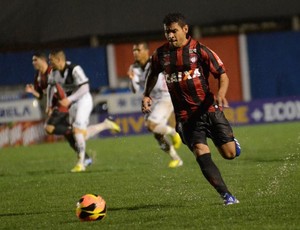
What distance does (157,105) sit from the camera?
52.5ft

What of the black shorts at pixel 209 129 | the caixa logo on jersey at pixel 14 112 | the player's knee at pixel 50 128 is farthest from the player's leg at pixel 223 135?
the caixa logo on jersey at pixel 14 112

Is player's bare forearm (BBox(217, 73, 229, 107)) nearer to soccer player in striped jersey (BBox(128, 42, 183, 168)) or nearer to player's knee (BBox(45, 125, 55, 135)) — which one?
soccer player in striped jersey (BBox(128, 42, 183, 168))

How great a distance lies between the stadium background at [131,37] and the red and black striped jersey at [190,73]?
1765cm

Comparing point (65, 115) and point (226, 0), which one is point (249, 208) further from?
point (226, 0)

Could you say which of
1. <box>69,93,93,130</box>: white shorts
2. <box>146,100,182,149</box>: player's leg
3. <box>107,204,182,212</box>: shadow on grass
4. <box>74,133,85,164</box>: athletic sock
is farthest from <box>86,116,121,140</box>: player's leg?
<box>107,204,182,212</box>: shadow on grass

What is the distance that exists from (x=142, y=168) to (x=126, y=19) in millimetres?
15360

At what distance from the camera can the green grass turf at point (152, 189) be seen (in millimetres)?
8828

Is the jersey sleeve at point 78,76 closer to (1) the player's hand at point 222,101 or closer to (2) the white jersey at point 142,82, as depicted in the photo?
(2) the white jersey at point 142,82

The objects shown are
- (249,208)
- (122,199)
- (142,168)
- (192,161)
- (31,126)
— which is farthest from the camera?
(31,126)

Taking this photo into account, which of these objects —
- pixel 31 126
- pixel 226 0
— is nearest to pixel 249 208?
pixel 31 126

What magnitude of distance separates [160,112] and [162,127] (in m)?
0.30

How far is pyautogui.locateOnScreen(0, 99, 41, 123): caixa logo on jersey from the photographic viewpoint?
26.0 m

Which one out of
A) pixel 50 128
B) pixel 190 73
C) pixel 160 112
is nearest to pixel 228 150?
pixel 190 73

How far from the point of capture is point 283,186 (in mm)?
11273
